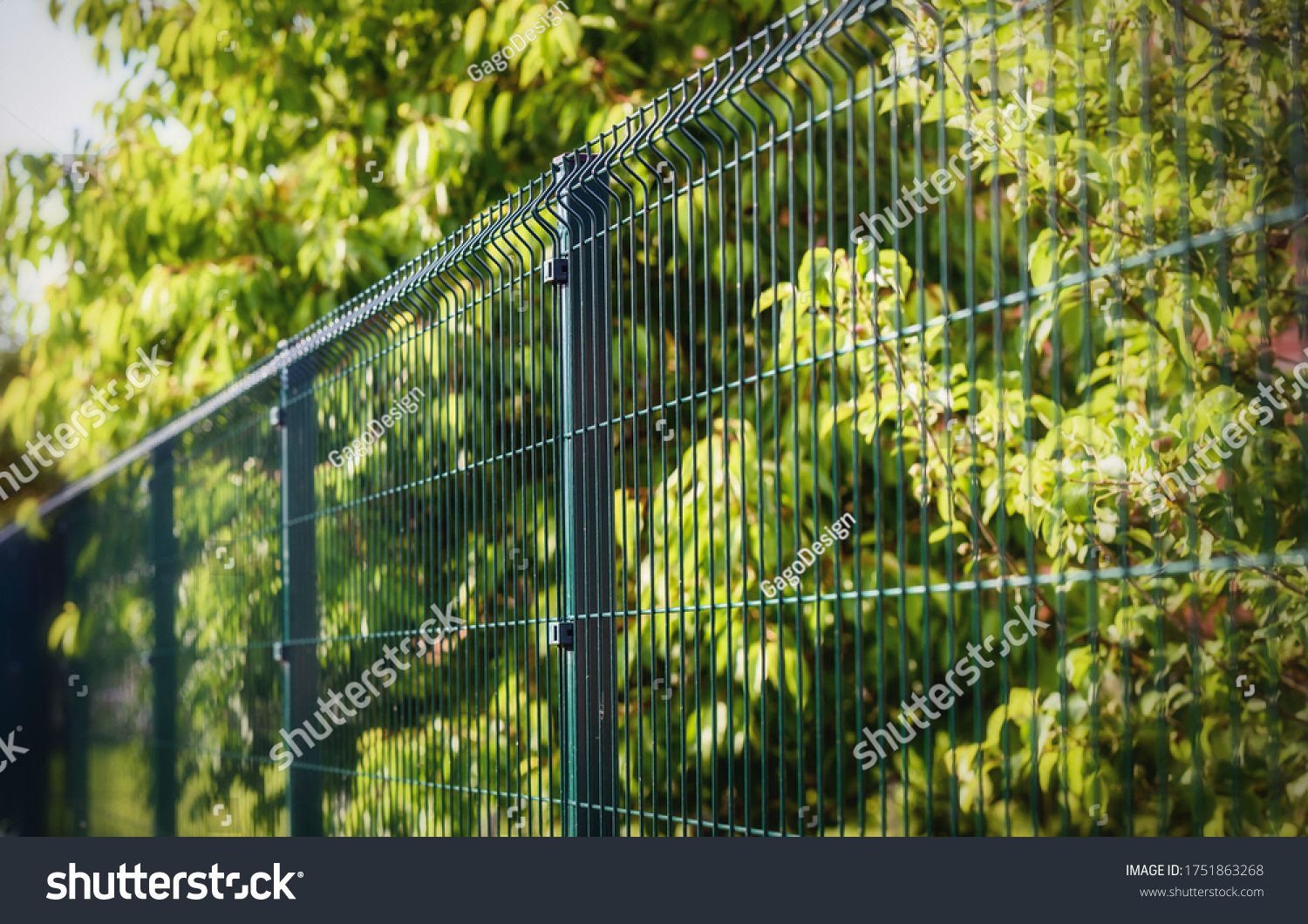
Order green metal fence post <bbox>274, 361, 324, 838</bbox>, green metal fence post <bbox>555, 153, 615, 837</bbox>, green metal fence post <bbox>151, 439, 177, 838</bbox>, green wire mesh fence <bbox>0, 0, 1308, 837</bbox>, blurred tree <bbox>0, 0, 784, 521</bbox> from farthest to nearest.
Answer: green metal fence post <bbox>151, 439, 177, 838</bbox>
blurred tree <bbox>0, 0, 784, 521</bbox>
green metal fence post <bbox>274, 361, 324, 838</bbox>
green metal fence post <bbox>555, 153, 615, 837</bbox>
green wire mesh fence <bbox>0, 0, 1308, 837</bbox>

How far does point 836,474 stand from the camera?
2674 millimetres

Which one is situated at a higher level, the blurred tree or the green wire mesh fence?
the blurred tree

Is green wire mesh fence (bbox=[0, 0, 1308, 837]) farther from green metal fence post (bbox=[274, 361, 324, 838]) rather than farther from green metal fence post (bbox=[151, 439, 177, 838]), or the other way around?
A: green metal fence post (bbox=[151, 439, 177, 838])

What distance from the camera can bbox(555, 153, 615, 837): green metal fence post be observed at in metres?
3.61

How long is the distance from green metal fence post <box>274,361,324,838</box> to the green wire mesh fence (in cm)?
3

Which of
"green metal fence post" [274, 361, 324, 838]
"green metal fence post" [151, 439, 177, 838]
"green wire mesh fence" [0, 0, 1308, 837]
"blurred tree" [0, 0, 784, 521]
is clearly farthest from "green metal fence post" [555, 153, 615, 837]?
"green metal fence post" [151, 439, 177, 838]

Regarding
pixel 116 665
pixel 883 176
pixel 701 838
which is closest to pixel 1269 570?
pixel 701 838

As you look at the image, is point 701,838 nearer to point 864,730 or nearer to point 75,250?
point 864,730

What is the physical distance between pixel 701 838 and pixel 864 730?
0.46 meters

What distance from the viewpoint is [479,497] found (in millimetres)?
4363

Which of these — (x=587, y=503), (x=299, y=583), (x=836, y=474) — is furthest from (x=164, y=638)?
(x=836, y=474)

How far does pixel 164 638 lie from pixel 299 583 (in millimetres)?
2781

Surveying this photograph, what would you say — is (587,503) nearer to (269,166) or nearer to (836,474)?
(836,474)

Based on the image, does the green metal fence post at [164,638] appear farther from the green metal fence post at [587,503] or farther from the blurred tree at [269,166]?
the green metal fence post at [587,503]
